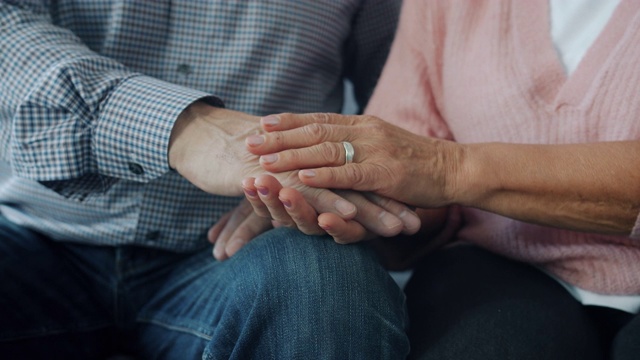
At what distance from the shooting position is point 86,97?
86 cm

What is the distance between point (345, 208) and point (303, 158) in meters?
0.08

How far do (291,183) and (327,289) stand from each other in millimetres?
147

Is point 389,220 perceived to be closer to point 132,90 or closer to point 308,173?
point 308,173

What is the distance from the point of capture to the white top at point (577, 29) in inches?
35.0

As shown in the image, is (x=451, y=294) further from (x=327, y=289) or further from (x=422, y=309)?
(x=327, y=289)

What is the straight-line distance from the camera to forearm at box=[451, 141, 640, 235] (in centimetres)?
78

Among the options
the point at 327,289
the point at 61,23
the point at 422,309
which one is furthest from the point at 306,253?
the point at 61,23

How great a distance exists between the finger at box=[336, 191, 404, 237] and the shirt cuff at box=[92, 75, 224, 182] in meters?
0.25

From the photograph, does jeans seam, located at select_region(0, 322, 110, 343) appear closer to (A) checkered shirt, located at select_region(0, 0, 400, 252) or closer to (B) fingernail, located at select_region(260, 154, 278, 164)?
(A) checkered shirt, located at select_region(0, 0, 400, 252)

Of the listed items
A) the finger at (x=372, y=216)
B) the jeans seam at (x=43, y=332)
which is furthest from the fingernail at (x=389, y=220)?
the jeans seam at (x=43, y=332)

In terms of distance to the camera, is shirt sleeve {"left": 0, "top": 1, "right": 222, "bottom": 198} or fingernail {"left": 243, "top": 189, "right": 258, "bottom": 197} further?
shirt sleeve {"left": 0, "top": 1, "right": 222, "bottom": 198}

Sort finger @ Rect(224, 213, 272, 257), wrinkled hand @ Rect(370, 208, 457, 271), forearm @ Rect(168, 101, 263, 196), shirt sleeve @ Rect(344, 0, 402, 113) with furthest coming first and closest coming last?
shirt sleeve @ Rect(344, 0, 402, 113) < wrinkled hand @ Rect(370, 208, 457, 271) < finger @ Rect(224, 213, 272, 257) < forearm @ Rect(168, 101, 263, 196)

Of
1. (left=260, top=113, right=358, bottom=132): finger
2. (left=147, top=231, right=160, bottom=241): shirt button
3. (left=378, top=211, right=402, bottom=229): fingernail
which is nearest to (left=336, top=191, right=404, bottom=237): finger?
(left=378, top=211, right=402, bottom=229): fingernail

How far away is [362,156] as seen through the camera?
2.57 ft
